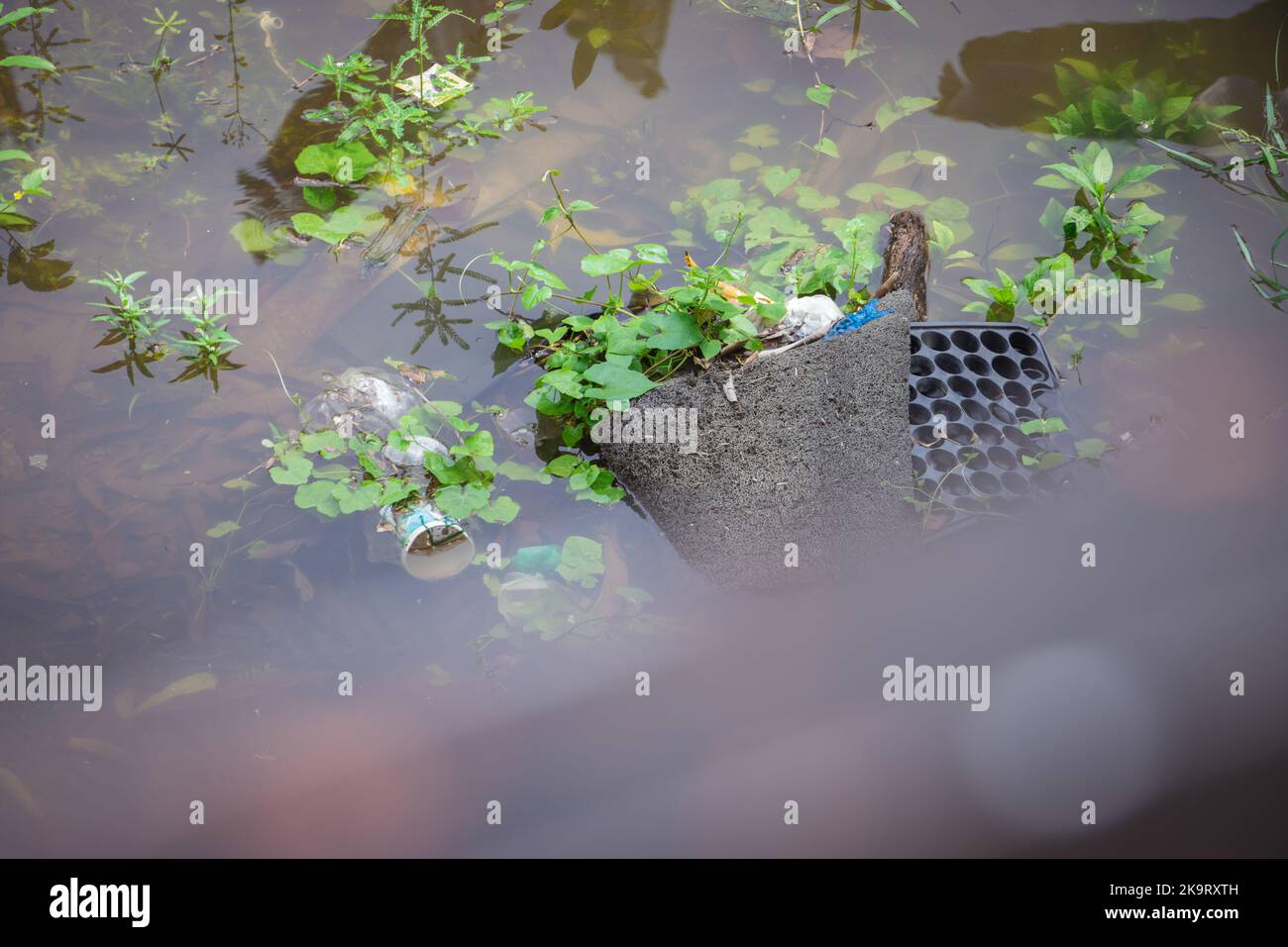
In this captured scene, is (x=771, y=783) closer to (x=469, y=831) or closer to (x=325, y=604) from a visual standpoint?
(x=469, y=831)

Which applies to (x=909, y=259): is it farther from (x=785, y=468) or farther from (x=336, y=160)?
(x=336, y=160)

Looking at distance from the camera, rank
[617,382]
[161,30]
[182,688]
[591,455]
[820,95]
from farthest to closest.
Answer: [161,30] → [820,95] → [591,455] → [617,382] → [182,688]

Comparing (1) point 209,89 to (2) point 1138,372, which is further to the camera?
(1) point 209,89

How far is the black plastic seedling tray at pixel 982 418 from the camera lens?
2.15m

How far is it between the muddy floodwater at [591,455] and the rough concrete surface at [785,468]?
0.06m

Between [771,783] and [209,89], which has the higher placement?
[209,89]

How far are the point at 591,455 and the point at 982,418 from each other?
1.01 meters

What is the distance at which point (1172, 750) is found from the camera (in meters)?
1.84

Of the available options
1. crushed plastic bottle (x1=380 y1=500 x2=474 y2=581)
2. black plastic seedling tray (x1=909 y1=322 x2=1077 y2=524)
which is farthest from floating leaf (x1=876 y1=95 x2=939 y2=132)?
crushed plastic bottle (x1=380 y1=500 x2=474 y2=581)

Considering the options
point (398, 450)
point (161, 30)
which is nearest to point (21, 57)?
point (161, 30)

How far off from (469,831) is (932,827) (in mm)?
910

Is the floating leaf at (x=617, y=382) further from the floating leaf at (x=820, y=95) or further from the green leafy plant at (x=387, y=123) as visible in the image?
the floating leaf at (x=820, y=95)

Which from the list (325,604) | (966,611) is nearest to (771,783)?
(966,611)

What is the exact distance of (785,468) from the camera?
6.95 feet
